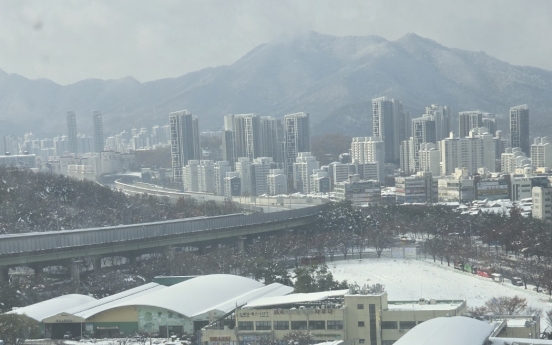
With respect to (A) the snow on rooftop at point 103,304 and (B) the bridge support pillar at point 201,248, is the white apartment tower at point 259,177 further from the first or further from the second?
(A) the snow on rooftop at point 103,304

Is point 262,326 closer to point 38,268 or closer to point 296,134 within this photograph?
point 38,268

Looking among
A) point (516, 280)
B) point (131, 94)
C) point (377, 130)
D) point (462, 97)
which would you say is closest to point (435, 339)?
point (516, 280)

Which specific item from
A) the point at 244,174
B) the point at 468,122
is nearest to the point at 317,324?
the point at 244,174

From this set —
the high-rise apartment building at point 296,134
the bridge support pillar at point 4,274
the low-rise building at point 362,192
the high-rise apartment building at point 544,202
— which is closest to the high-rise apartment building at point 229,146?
the high-rise apartment building at point 296,134

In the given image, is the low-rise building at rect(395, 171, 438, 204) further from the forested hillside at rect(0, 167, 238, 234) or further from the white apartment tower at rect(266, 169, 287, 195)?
the white apartment tower at rect(266, 169, 287, 195)

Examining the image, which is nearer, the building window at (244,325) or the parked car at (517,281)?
the building window at (244,325)

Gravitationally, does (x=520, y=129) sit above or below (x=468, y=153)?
above

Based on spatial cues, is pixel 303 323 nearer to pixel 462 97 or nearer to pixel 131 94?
pixel 462 97
